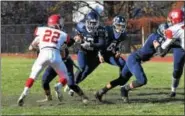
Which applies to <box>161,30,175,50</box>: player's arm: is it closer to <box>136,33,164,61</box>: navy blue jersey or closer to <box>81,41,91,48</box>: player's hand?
<box>136,33,164,61</box>: navy blue jersey

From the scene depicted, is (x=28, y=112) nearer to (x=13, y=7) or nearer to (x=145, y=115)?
(x=145, y=115)

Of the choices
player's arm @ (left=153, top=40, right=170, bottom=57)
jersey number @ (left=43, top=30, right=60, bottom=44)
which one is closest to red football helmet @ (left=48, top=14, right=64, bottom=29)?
jersey number @ (left=43, top=30, right=60, bottom=44)

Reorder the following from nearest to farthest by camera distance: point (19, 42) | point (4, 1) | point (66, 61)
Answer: point (66, 61) → point (19, 42) → point (4, 1)

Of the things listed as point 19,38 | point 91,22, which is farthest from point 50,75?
point 19,38

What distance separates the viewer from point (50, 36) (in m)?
9.55

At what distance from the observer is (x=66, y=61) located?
10.6 metres

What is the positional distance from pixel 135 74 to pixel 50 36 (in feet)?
5.69

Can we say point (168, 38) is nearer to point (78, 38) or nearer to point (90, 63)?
point (78, 38)

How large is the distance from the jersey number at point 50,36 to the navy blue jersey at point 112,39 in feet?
5.42

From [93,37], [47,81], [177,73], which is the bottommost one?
[177,73]

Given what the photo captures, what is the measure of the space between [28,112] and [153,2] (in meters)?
36.1

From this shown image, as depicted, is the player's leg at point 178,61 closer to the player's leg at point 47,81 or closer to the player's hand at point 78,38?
the player's hand at point 78,38

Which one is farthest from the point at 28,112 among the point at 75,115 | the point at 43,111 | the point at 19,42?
the point at 19,42


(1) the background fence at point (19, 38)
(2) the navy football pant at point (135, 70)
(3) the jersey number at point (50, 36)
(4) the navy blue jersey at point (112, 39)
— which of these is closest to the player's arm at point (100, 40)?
(4) the navy blue jersey at point (112, 39)
